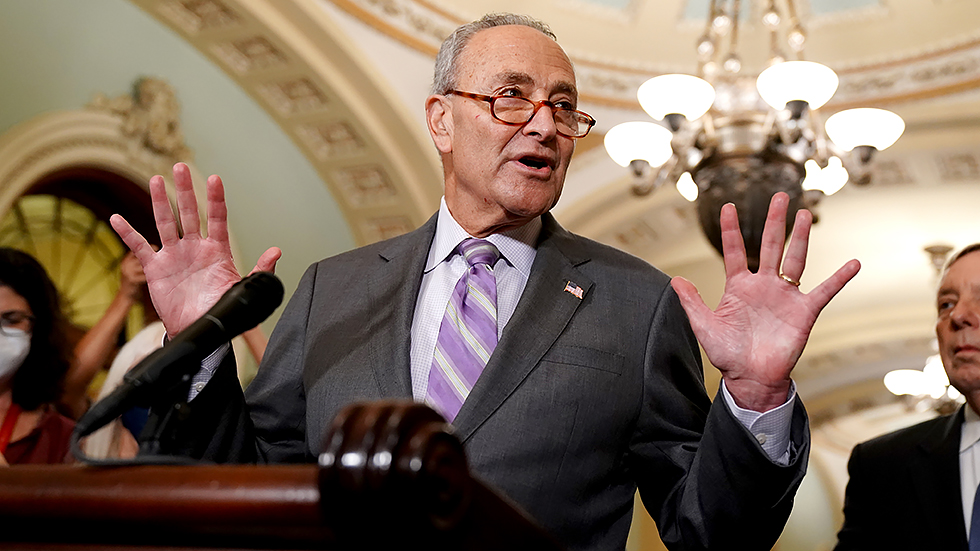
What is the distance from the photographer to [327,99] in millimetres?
6188

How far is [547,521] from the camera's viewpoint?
1.50 m

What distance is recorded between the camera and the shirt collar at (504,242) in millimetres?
1814

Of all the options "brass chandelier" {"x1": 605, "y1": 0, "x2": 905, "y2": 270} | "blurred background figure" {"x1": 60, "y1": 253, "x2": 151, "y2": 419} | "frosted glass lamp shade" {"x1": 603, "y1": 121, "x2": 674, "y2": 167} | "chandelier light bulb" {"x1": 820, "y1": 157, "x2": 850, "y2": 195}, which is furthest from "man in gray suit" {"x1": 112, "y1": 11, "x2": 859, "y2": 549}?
"chandelier light bulb" {"x1": 820, "y1": 157, "x2": 850, "y2": 195}

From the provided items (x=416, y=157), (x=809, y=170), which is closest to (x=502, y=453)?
(x=809, y=170)

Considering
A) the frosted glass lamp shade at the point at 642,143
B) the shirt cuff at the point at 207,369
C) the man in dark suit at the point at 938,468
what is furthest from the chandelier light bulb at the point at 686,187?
the shirt cuff at the point at 207,369

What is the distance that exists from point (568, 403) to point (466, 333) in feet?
0.79

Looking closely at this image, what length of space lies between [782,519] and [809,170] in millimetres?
4534

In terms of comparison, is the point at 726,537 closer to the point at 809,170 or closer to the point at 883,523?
the point at 883,523

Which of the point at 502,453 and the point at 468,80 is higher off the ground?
the point at 468,80

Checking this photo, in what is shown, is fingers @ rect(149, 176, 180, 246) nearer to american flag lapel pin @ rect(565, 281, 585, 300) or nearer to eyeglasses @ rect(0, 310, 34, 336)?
american flag lapel pin @ rect(565, 281, 585, 300)

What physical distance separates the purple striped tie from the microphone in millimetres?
416

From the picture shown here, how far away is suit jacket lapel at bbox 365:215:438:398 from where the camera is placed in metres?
1.61

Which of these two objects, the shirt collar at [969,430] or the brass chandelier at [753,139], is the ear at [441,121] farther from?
the brass chandelier at [753,139]

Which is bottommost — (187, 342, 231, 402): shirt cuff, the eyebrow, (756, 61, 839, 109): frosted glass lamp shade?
(187, 342, 231, 402): shirt cuff
